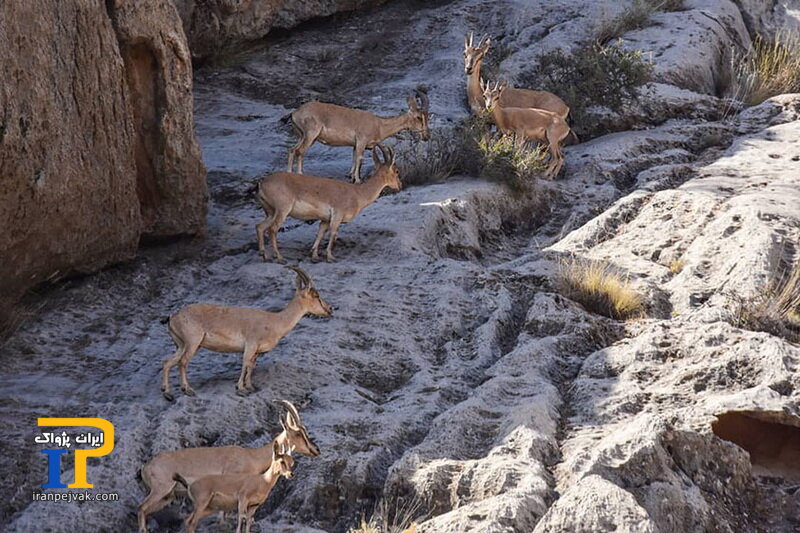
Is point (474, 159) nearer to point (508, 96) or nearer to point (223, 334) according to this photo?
point (508, 96)

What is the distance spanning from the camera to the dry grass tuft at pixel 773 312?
32.6 ft

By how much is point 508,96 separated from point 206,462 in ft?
31.4

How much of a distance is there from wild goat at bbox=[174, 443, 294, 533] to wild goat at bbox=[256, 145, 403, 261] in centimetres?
429

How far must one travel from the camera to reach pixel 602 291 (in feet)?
35.0

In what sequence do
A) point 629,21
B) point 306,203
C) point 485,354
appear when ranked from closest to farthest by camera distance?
point 485,354 → point 306,203 → point 629,21

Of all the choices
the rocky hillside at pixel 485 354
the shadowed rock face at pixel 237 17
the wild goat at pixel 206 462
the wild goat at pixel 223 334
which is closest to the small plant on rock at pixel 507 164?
the rocky hillside at pixel 485 354

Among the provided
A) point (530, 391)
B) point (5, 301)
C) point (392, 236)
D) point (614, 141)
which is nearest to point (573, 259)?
point (392, 236)

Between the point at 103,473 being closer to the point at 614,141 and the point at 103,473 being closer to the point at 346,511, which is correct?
the point at 346,511

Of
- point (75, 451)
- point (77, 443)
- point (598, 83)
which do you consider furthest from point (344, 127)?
point (75, 451)

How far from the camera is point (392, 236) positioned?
12.0m

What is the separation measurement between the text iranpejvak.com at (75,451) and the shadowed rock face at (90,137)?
211 cm

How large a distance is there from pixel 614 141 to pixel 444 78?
2.92 metres

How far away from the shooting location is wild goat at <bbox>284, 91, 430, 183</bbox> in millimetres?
13617

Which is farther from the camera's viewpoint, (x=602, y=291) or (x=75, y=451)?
(x=602, y=291)
